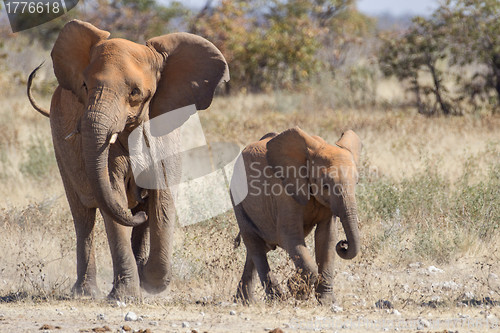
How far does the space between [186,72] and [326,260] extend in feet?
6.39

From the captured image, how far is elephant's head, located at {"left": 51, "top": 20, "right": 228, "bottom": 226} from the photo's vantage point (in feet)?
20.1

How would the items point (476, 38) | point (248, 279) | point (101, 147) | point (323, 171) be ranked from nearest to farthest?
point (101, 147) < point (323, 171) < point (248, 279) < point (476, 38)

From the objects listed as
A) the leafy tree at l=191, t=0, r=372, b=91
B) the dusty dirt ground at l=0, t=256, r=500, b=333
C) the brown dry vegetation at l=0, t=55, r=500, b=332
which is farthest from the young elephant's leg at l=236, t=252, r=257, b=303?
the leafy tree at l=191, t=0, r=372, b=91

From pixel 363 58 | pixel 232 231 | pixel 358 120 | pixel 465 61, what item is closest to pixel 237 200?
pixel 232 231

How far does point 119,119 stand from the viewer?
6.20 m

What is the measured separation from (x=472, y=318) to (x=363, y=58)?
27913 millimetres

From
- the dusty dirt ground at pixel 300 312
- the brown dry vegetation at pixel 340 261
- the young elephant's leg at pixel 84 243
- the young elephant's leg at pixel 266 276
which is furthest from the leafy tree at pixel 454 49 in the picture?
the young elephant's leg at pixel 84 243

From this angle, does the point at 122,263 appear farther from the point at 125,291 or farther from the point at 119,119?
the point at 119,119

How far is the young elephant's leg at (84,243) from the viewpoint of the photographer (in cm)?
750

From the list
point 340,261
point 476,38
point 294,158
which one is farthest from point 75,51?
point 476,38

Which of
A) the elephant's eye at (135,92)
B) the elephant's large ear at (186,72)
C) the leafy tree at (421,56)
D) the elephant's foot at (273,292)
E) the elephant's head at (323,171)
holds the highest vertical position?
the leafy tree at (421,56)

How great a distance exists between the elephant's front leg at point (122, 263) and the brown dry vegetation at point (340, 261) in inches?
7.7

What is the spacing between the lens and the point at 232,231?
9406 mm

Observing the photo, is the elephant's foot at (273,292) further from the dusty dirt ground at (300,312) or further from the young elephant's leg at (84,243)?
the young elephant's leg at (84,243)
